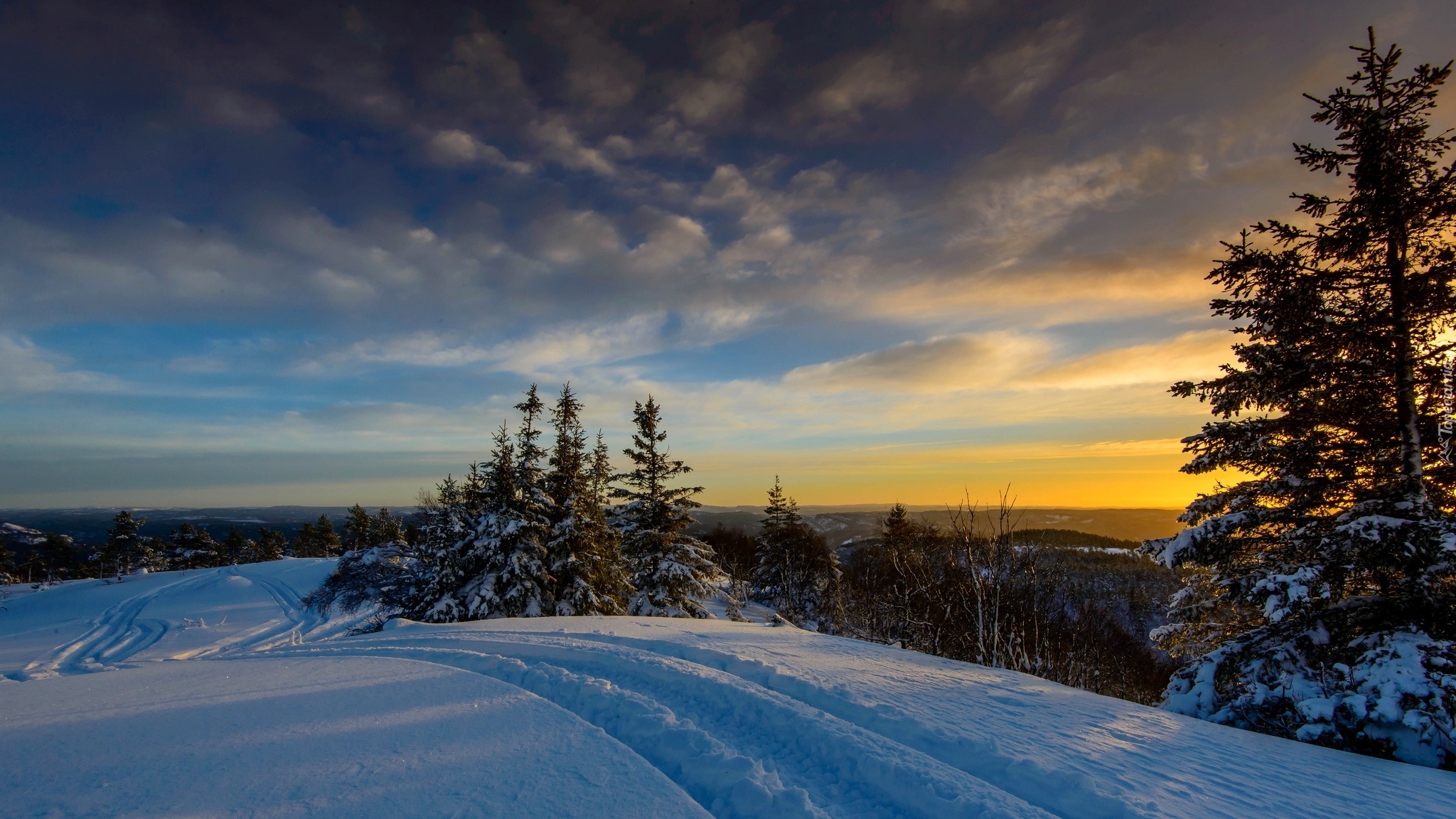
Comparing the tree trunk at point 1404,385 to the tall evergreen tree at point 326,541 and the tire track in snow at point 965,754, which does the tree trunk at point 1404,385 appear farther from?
the tall evergreen tree at point 326,541

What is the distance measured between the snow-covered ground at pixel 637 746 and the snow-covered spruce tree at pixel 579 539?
11.0 meters

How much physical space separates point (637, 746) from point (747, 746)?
1009 millimetres

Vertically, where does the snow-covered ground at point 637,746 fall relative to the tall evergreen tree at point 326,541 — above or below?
above

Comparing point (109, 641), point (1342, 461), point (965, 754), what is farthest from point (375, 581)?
point (1342, 461)

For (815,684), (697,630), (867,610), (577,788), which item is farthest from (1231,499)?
(867,610)

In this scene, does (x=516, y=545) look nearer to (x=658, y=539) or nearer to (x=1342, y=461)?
(x=658, y=539)

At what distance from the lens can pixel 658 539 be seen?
21969 millimetres

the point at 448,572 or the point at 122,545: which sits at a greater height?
the point at 448,572

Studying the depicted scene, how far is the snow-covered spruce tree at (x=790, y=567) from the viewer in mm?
38531

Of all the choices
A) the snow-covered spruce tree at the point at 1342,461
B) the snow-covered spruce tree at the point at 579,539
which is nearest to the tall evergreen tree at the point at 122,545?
the snow-covered spruce tree at the point at 579,539

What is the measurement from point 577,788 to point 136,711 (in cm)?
557

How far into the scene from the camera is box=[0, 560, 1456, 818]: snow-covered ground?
3.86m

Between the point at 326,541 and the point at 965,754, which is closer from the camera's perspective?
the point at 965,754

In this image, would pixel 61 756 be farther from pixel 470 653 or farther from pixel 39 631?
pixel 39 631
